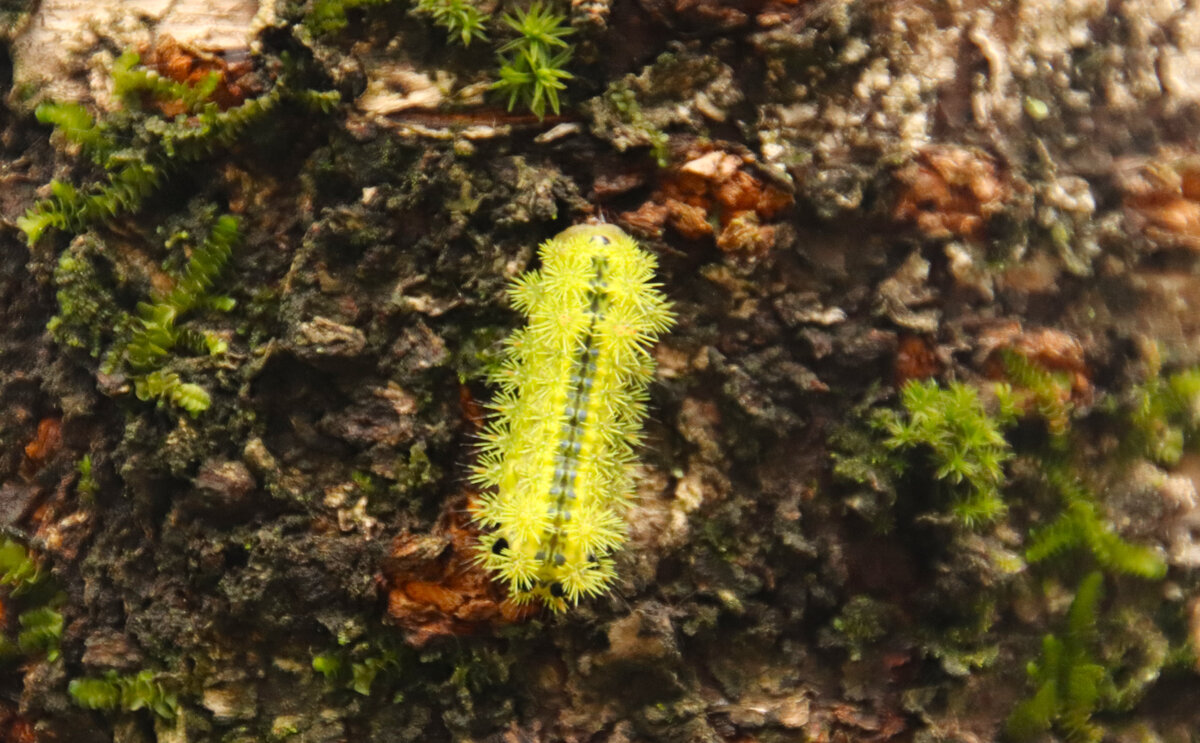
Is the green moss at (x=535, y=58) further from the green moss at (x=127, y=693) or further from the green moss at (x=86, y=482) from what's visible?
the green moss at (x=127, y=693)

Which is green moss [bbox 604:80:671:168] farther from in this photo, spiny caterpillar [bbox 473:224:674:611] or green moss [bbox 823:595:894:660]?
green moss [bbox 823:595:894:660]

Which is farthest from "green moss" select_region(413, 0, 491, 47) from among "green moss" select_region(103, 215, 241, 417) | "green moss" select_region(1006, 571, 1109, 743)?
"green moss" select_region(1006, 571, 1109, 743)

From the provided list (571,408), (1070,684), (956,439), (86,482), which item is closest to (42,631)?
(86,482)

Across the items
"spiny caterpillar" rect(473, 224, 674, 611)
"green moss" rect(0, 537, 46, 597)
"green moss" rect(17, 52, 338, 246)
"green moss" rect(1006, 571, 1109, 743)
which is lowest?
"green moss" rect(1006, 571, 1109, 743)

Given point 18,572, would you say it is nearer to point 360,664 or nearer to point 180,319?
point 180,319

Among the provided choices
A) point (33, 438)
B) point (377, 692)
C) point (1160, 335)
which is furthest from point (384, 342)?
point (1160, 335)

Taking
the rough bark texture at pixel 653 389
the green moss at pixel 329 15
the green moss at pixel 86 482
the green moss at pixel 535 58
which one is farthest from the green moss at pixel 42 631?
the green moss at pixel 535 58
